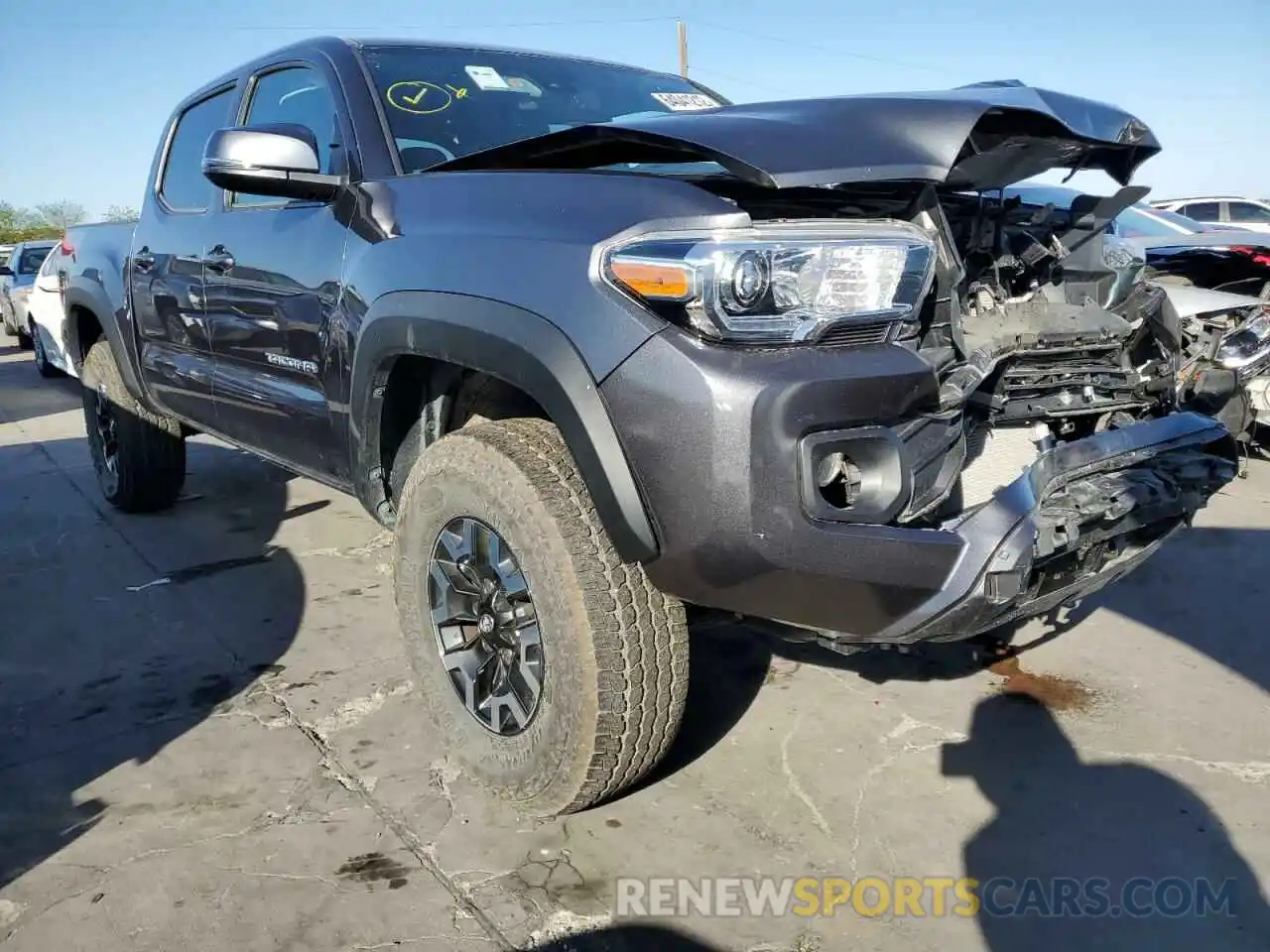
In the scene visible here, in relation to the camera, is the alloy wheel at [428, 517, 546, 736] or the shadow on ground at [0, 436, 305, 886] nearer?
the alloy wheel at [428, 517, 546, 736]

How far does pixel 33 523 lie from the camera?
5.04m

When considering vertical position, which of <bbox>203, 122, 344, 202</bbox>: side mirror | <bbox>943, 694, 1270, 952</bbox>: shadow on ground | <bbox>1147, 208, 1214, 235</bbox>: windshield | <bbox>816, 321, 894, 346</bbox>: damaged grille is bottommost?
<bbox>943, 694, 1270, 952</bbox>: shadow on ground

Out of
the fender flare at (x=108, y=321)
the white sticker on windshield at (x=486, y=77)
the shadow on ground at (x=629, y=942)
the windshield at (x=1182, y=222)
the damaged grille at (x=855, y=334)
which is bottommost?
the shadow on ground at (x=629, y=942)

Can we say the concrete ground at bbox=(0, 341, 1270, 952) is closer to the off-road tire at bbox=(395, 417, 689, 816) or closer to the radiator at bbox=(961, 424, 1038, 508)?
the off-road tire at bbox=(395, 417, 689, 816)

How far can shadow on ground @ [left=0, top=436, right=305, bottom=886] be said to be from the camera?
2.67m

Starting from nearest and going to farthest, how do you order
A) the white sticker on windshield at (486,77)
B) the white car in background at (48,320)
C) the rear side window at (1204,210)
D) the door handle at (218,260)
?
the white sticker on windshield at (486,77), the door handle at (218,260), the white car in background at (48,320), the rear side window at (1204,210)

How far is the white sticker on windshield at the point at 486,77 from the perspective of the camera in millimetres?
3174

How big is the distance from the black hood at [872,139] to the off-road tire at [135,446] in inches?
120

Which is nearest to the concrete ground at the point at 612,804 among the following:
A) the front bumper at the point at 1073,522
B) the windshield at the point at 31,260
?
the front bumper at the point at 1073,522

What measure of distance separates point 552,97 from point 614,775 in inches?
84.8

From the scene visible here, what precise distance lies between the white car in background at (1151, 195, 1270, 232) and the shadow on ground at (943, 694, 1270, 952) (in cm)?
1545

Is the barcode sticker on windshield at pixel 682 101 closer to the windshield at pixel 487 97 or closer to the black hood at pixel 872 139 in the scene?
the windshield at pixel 487 97

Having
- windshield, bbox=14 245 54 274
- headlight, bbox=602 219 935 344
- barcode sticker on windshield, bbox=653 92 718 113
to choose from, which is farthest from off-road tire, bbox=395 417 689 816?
windshield, bbox=14 245 54 274

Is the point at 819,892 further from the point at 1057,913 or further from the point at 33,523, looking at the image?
the point at 33,523
